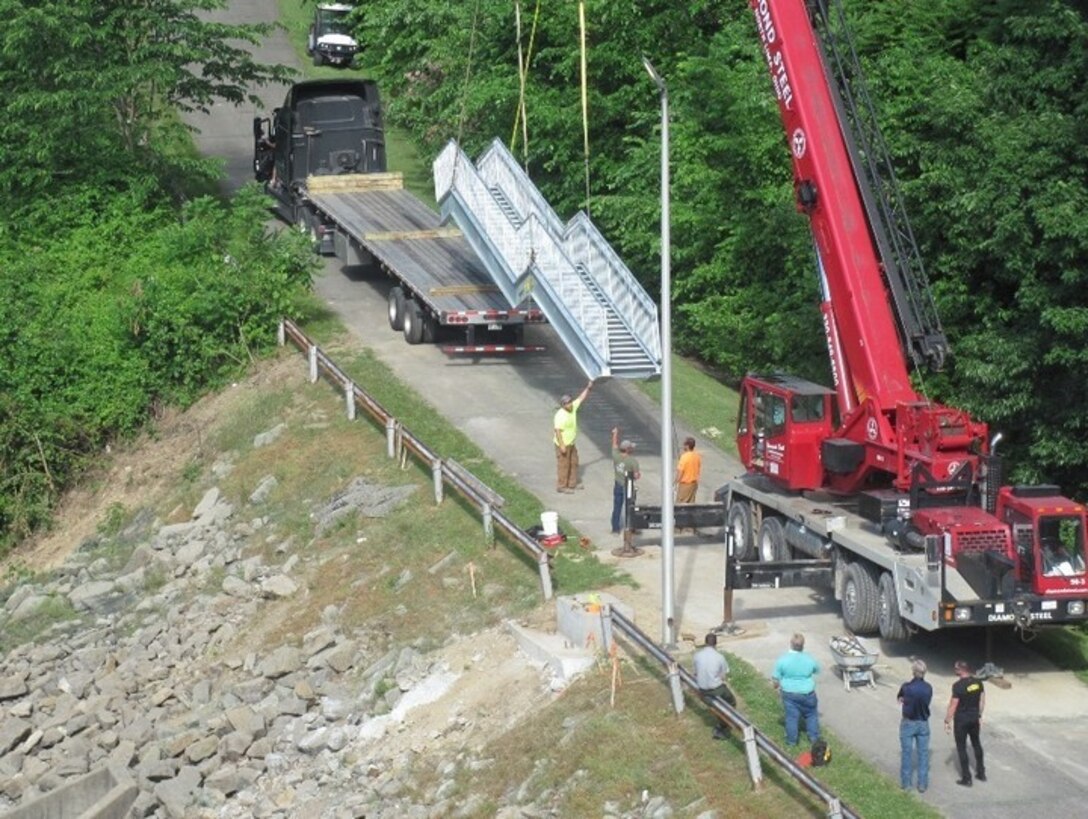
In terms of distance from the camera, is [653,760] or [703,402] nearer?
[653,760]

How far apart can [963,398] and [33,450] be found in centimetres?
1574

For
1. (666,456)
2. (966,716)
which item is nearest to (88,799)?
(666,456)

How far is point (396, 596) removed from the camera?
1059 inches

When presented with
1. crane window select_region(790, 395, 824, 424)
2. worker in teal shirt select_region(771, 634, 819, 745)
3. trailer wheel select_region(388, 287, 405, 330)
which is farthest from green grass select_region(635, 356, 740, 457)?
worker in teal shirt select_region(771, 634, 819, 745)

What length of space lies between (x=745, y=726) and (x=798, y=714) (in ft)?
3.57

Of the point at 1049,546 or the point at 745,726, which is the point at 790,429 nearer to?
the point at 1049,546

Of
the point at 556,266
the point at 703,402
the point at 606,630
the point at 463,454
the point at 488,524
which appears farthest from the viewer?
the point at 703,402

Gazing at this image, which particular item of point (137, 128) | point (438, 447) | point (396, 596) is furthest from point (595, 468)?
point (137, 128)

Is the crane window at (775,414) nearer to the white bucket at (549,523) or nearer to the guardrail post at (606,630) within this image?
the white bucket at (549,523)

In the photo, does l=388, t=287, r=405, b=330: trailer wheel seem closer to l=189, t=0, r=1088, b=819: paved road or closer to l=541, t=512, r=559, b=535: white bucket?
l=189, t=0, r=1088, b=819: paved road

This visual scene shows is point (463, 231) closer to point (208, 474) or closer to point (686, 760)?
point (208, 474)

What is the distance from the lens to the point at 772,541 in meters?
26.1

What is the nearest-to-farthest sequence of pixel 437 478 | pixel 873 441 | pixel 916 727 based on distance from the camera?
1. pixel 916 727
2. pixel 873 441
3. pixel 437 478

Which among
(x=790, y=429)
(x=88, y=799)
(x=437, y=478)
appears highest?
(x=790, y=429)
